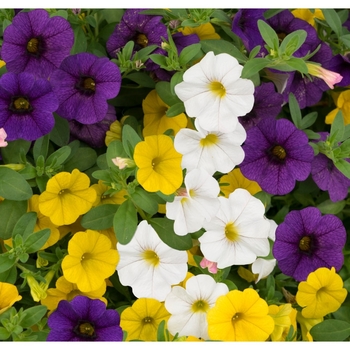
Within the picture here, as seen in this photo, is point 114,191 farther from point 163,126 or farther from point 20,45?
point 20,45

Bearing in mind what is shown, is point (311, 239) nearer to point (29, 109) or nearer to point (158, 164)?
point (158, 164)

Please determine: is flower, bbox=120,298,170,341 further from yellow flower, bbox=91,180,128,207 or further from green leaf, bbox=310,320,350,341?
green leaf, bbox=310,320,350,341

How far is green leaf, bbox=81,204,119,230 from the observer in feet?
3.91

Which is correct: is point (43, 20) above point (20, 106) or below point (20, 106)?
above

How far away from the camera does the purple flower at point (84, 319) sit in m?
1.18

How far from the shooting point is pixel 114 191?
3.89 ft

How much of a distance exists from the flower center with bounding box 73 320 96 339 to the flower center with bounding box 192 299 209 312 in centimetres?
21

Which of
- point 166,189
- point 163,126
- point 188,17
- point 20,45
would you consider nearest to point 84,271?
point 166,189

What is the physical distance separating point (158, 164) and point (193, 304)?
31 cm

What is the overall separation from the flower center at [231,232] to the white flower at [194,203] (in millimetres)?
89

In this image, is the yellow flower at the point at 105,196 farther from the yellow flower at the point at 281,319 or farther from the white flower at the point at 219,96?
the yellow flower at the point at 281,319

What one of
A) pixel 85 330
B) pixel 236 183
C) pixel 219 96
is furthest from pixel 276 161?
pixel 85 330

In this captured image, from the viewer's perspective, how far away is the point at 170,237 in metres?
1.20

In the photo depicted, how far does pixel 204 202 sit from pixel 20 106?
0.43 meters
